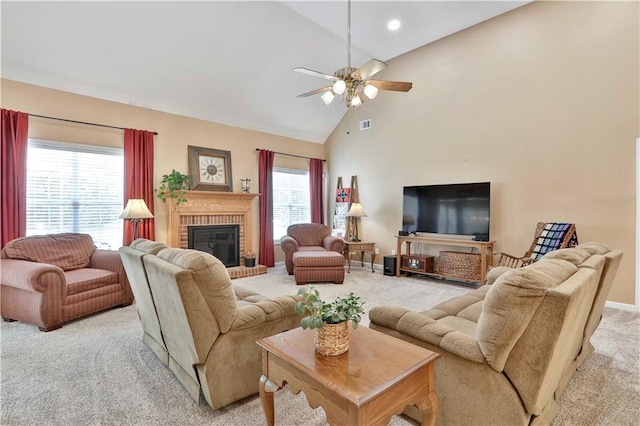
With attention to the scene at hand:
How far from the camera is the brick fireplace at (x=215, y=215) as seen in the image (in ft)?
16.8

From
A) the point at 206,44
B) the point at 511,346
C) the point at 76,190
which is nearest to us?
the point at 511,346

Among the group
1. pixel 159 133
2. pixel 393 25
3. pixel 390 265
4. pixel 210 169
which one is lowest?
pixel 390 265

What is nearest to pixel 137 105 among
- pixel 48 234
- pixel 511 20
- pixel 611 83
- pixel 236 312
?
pixel 48 234

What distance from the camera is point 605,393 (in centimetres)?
212

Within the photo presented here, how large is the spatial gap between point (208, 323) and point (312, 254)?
3.52 metres

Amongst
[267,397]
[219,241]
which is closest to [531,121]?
[267,397]

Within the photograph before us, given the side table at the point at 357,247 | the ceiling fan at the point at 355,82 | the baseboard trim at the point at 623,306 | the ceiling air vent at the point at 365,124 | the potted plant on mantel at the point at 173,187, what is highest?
the ceiling air vent at the point at 365,124

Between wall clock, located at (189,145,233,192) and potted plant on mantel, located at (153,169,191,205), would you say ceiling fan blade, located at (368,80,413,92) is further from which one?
wall clock, located at (189,145,233,192)

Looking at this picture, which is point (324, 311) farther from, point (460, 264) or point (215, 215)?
point (215, 215)

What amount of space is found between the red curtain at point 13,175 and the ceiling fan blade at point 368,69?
4.13 m

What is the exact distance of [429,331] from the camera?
1.71m

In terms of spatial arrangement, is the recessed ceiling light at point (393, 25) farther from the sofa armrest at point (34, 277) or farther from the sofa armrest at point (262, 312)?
the sofa armrest at point (34, 277)

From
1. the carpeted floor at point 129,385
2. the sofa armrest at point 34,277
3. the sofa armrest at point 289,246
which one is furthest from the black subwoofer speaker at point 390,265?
the sofa armrest at point 34,277

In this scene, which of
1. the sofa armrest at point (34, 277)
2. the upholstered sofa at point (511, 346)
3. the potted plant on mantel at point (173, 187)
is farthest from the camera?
the potted plant on mantel at point (173, 187)
